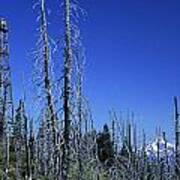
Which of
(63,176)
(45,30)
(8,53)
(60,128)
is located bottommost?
(63,176)

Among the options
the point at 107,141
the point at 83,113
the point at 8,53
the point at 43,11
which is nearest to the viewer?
the point at 83,113

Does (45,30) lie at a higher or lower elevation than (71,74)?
higher

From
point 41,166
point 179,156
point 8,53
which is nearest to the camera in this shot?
point 8,53

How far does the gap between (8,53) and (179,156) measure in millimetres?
18762

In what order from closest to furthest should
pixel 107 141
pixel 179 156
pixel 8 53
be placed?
1. pixel 8 53
2. pixel 179 156
3. pixel 107 141

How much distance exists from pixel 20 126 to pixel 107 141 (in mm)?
17549

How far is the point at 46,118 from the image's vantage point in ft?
85.5

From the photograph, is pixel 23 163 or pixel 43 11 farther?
pixel 23 163

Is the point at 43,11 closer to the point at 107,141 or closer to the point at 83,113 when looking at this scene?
the point at 83,113

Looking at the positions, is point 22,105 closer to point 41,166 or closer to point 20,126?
point 20,126

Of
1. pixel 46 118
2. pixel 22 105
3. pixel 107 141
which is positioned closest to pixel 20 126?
pixel 22 105

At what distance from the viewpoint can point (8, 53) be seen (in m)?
44.7

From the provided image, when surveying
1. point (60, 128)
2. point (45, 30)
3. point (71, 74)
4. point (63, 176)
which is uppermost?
point (45, 30)

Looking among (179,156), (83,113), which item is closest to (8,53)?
(179,156)
